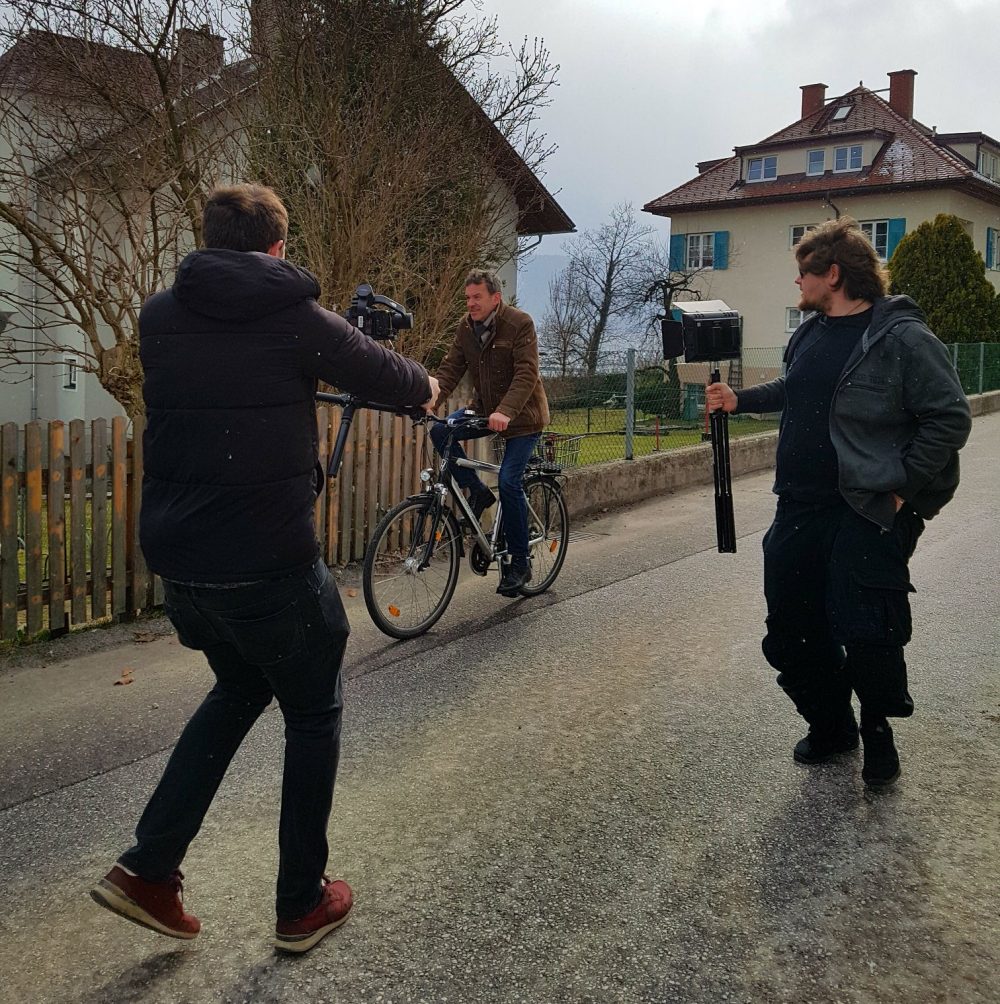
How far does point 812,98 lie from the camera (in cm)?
4416

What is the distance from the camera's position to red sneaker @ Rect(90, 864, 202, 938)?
8.96 ft

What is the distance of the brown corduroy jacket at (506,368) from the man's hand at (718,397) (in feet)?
7.64

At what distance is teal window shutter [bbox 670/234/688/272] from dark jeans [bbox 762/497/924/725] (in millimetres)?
40256

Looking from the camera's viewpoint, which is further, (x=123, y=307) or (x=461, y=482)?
(x=123, y=307)

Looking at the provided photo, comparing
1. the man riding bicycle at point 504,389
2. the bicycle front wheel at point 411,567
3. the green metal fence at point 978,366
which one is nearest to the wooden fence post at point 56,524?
the bicycle front wheel at point 411,567

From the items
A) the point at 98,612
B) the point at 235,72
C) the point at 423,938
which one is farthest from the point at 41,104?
the point at 423,938

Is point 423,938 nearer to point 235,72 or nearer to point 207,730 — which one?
point 207,730

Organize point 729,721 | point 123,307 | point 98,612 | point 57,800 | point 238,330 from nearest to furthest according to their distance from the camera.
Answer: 1. point 238,330
2. point 57,800
3. point 729,721
4. point 98,612
5. point 123,307

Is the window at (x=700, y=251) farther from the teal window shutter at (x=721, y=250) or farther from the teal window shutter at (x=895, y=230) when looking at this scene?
the teal window shutter at (x=895, y=230)

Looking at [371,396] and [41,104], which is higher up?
[41,104]

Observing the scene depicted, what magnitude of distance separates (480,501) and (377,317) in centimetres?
315

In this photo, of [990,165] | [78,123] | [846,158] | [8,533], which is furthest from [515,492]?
[990,165]

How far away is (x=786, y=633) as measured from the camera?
4.02 m

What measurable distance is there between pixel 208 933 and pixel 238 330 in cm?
165
